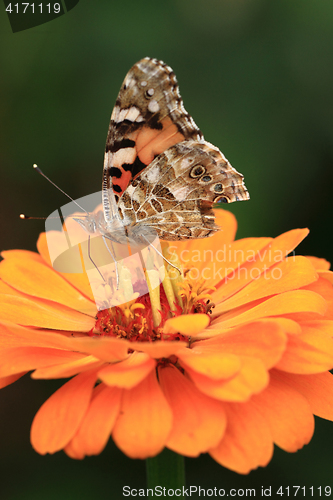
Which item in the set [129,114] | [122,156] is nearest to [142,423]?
[122,156]

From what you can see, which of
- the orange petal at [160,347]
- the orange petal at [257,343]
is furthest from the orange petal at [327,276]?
the orange petal at [160,347]

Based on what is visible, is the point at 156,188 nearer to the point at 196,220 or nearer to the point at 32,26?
the point at 196,220

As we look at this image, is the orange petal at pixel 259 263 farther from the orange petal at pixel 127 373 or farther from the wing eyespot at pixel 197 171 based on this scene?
the orange petal at pixel 127 373

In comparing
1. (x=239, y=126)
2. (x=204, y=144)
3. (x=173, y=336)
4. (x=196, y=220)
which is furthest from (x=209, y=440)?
(x=239, y=126)

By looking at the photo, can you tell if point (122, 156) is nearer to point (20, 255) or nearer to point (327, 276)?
point (20, 255)

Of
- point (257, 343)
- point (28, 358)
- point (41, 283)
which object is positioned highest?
point (41, 283)

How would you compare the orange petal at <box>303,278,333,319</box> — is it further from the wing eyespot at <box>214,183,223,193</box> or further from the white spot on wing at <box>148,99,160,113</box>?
the white spot on wing at <box>148,99,160,113</box>
